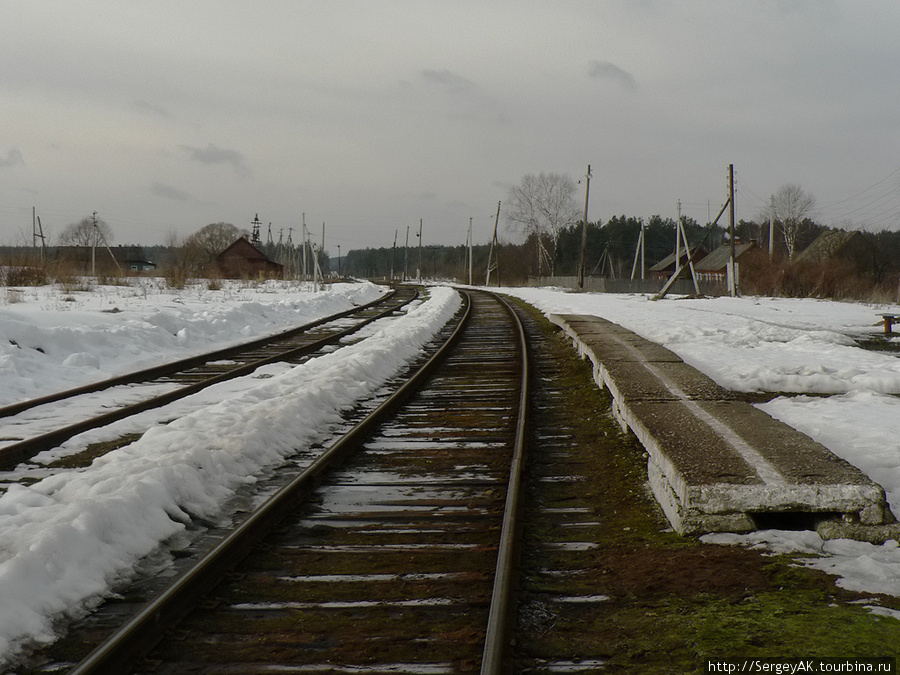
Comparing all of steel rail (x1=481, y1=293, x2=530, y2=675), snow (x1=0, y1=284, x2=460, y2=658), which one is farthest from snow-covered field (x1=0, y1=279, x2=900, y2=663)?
steel rail (x1=481, y1=293, x2=530, y2=675)

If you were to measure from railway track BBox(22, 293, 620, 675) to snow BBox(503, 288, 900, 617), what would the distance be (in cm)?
121

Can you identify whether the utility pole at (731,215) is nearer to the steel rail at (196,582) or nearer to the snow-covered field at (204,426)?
the snow-covered field at (204,426)

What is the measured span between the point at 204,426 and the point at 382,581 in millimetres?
3412

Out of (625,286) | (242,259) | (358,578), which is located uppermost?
(242,259)

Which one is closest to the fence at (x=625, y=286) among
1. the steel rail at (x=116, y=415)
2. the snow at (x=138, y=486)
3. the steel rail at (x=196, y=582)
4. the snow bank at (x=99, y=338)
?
the snow bank at (x=99, y=338)

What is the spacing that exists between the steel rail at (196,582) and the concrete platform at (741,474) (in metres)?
2.45

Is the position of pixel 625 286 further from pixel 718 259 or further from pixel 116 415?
pixel 116 415

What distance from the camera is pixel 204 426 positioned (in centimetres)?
650

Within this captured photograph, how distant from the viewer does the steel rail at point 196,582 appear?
9.07 ft

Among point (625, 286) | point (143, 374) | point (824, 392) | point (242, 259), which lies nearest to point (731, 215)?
point (625, 286)

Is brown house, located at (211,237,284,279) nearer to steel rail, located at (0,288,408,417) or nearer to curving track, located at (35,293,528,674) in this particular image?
steel rail, located at (0,288,408,417)

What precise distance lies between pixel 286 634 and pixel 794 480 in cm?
289

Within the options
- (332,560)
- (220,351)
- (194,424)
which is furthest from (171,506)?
(220,351)

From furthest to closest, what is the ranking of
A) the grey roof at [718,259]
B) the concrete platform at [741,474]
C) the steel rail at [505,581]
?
1. the grey roof at [718,259]
2. the concrete platform at [741,474]
3. the steel rail at [505,581]
